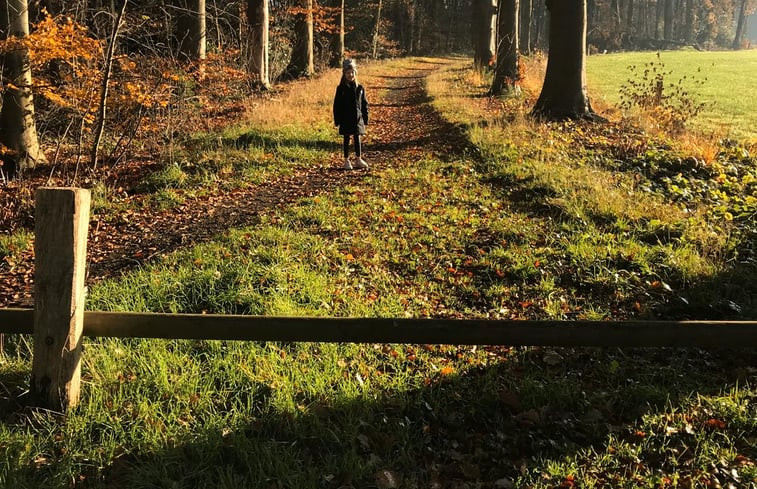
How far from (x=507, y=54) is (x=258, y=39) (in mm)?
8844

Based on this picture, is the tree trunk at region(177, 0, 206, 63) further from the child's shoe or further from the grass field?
the grass field

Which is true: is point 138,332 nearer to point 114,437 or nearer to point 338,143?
point 114,437

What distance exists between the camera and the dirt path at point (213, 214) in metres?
5.71

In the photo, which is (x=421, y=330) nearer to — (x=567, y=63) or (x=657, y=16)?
(x=567, y=63)

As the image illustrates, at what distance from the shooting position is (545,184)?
7.96 metres

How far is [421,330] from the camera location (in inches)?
116

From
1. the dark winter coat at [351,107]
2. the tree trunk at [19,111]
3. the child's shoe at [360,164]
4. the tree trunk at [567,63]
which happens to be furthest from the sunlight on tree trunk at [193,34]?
the tree trunk at [567,63]

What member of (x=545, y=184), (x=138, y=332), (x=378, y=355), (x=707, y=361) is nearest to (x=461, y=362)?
(x=378, y=355)

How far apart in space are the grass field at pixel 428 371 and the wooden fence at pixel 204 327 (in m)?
0.48

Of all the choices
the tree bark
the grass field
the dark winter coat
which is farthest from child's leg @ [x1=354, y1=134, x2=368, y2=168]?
the tree bark

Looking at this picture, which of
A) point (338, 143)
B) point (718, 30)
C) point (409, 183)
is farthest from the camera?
point (718, 30)

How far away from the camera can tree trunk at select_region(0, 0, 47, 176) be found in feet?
28.6

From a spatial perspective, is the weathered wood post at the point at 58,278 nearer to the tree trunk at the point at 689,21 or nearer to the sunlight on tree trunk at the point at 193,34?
the sunlight on tree trunk at the point at 193,34

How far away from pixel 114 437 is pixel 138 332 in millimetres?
644
